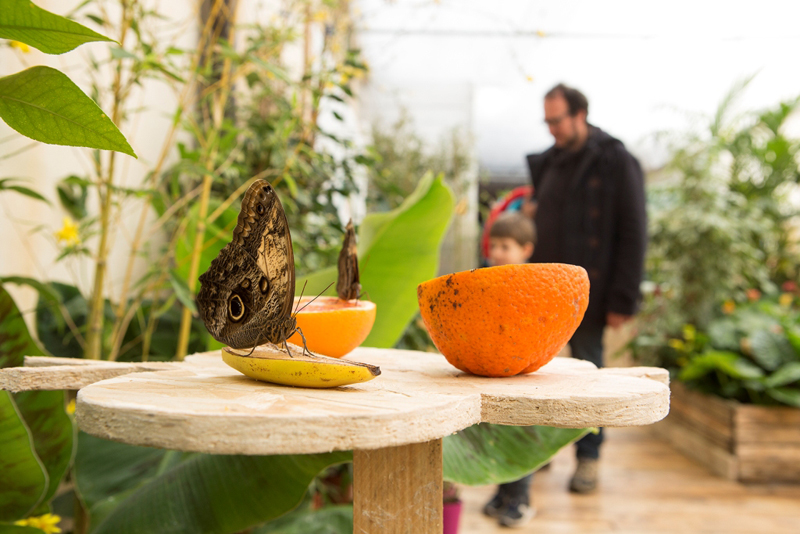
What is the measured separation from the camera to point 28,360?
57cm

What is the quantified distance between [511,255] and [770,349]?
4.50ft

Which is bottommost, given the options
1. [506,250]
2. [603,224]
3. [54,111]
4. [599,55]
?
[506,250]

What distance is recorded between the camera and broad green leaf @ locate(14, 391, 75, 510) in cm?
85

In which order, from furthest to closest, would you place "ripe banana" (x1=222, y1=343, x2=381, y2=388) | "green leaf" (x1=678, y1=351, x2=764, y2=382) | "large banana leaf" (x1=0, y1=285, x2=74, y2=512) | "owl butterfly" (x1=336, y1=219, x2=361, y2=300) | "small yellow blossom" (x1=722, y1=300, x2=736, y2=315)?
"small yellow blossom" (x1=722, y1=300, x2=736, y2=315) < "green leaf" (x1=678, y1=351, x2=764, y2=382) < "large banana leaf" (x1=0, y1=285, x2=74, y2=512) < "owl butterfly" (x1=336, y1=219, x2=361, y2=300) < "ripe banana" (x1=222, y1=343, x2=381, y2=388)

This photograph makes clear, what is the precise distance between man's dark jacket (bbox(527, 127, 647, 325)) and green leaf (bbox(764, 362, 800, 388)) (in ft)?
3.13

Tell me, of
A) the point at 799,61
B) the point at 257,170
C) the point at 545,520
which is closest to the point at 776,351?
the point at 545,520

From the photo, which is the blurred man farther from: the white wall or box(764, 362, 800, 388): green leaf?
the white wall

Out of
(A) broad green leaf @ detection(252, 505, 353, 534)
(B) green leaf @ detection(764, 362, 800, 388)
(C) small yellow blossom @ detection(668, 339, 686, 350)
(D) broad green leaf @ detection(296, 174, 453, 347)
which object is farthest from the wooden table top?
(C) small yellow blossom @ detection(668, 339, 686, 350)

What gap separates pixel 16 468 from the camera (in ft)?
2.32

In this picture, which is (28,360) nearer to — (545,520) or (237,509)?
(237,509)

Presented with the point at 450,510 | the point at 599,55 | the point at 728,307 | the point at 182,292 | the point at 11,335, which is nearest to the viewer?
the point at 11,335

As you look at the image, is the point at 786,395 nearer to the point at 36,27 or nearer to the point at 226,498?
the point at 226,498

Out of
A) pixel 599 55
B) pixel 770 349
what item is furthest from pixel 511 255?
pixel 599 55

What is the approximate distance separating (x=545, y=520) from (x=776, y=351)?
1387mm
